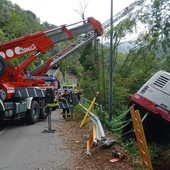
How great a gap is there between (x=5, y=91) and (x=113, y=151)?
22.2ft

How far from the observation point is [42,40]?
16734mm

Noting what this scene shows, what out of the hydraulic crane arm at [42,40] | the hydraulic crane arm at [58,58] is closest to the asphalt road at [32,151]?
the hydraulic crane arm at [42,40]

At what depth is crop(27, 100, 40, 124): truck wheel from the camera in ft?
52.6

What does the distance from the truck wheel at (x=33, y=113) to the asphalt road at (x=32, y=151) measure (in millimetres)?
2234

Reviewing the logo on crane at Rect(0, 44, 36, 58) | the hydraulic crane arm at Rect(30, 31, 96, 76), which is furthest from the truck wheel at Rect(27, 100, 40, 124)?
the hydraulic crane arm at Rect(30, 31, 96, 76)

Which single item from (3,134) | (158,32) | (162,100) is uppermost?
(158,32)

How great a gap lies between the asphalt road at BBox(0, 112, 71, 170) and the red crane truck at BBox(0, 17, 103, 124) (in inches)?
57.4

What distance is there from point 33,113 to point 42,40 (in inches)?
134

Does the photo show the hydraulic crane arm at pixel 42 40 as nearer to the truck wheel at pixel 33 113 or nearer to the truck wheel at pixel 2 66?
the truck wheel at pixel 2 66

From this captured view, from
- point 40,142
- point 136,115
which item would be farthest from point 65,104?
point 136,115

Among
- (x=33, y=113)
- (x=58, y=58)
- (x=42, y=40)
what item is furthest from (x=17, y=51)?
(x=58, y=58)

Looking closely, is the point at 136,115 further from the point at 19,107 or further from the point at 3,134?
the point at 19,107

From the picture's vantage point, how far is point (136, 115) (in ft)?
23.2

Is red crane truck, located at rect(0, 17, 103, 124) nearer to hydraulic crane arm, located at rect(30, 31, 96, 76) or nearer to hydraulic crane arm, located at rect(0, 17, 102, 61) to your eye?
hydraulic crane arm, located at rect(0, 17, 102, 61)
